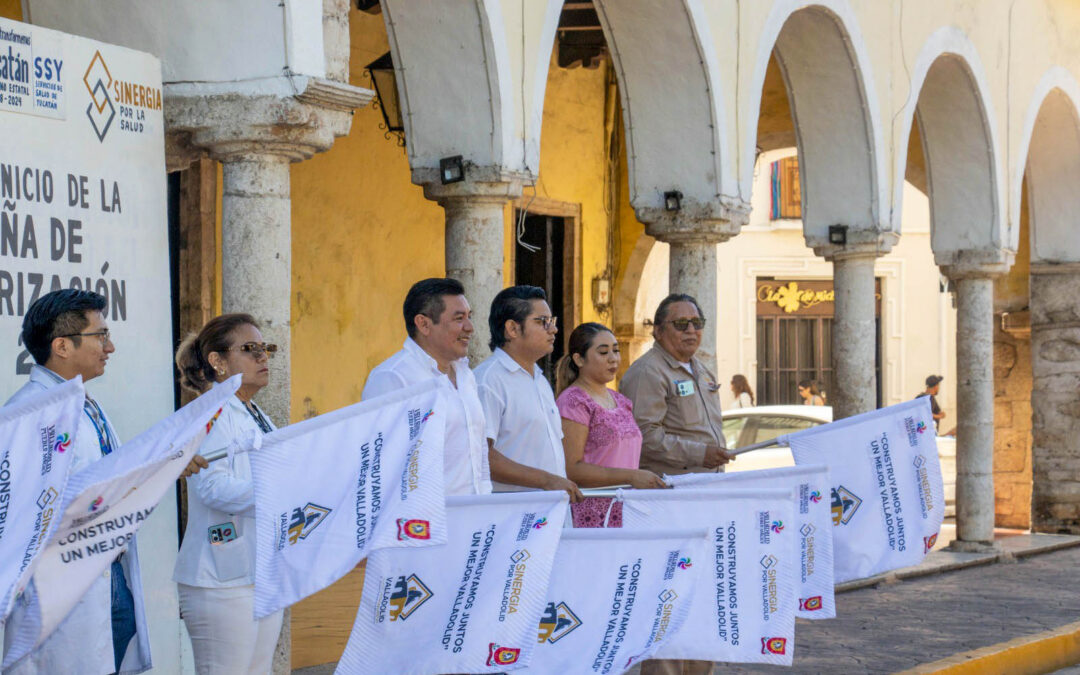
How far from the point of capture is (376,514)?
4.46 meters

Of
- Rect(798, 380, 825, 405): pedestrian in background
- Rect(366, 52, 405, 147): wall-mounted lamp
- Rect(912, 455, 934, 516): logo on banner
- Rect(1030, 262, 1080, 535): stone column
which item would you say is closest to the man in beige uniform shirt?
Rect(912, 455, 934, 516): logo on banner

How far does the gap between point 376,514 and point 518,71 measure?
3.78m

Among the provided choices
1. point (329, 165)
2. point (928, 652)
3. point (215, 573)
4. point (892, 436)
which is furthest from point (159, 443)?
point (329, 165)

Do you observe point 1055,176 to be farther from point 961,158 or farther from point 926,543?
point 926,543

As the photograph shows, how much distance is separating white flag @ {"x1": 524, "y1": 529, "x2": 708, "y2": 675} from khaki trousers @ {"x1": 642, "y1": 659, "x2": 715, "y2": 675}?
759 millimetres

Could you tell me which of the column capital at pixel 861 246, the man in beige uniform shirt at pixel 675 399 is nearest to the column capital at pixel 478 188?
the man in beige uniform shirt at pixel 675 399

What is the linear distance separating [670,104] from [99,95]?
4.75m

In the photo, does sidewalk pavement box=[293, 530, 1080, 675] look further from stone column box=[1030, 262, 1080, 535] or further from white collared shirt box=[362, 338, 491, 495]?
white collared shirt box=[362, 338, 491, 495]

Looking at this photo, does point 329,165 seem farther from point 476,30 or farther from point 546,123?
point 476,30

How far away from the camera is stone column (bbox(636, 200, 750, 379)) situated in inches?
365

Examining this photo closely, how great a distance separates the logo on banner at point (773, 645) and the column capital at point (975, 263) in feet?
→ 27.4

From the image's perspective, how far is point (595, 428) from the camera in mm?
5867

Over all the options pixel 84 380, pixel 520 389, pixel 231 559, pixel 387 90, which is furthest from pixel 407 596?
pixel 387 90

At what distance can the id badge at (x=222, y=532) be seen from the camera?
4367mm
